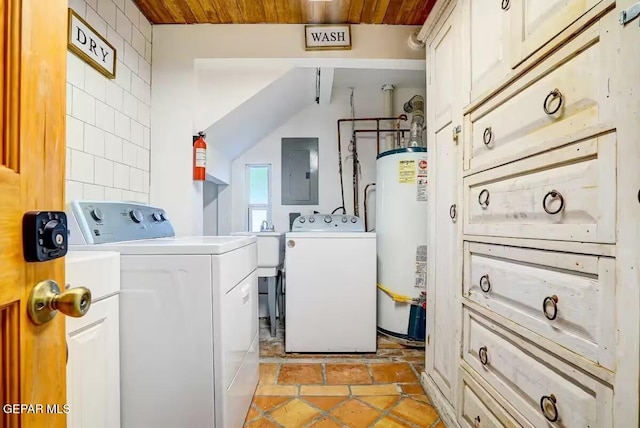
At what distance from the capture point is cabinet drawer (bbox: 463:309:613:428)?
0.71 metres

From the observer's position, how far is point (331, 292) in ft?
6.97

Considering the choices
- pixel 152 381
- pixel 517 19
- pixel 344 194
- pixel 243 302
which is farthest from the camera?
pixel 344 194

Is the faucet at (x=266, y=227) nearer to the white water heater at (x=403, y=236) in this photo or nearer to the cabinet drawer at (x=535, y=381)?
the white water heater at (x=403, y=236)

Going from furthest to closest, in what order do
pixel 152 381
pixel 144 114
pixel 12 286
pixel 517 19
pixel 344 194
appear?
pixel 344 194 → pixel 144 114 → pixel 152 381 → pixel 517 19 → pixel 12 286

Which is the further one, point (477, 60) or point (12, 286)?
point (477, 60)

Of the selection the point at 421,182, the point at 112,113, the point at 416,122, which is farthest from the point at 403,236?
the point at 112,113

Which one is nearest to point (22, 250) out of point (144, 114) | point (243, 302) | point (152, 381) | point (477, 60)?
point (152, 381)

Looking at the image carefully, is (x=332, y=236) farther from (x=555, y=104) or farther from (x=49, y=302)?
(x=49, y=302)

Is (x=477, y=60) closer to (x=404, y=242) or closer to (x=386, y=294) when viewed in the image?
(x=404, y=242)

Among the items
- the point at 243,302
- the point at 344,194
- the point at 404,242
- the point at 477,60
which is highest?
the point at 477,60

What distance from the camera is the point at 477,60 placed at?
3.90ft

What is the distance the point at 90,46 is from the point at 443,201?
184cm

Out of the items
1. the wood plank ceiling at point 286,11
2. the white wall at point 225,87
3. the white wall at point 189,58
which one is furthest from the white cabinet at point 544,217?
the white wall at point 225,87

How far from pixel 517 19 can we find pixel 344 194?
87.7 inches
